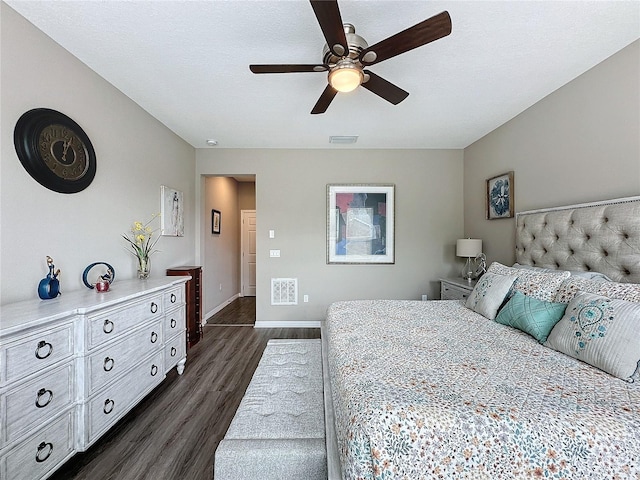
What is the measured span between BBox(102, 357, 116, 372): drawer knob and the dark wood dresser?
1433 millimetres

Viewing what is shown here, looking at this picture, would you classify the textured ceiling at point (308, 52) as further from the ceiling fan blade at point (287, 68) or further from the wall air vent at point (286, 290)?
the wall air vent at point (286, 290)

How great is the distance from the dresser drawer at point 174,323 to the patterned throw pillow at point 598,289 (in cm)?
302

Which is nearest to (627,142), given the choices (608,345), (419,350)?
(608,345)

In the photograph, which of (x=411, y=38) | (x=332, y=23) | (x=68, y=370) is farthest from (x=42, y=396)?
(x=411, y=38)

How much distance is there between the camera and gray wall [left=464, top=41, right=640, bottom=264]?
6.08ft

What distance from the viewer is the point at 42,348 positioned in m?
1.34

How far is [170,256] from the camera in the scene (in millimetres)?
3361

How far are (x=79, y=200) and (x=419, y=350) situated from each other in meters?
2.64

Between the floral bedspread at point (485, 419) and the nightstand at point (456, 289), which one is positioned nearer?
the floral bedspread at point (485, 419)

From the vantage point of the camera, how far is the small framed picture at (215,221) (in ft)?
15.3

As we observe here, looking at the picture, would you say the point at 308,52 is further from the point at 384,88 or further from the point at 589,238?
the point at 589,238

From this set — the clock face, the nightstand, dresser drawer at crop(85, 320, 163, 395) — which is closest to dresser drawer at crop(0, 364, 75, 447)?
dresser drawer at crop(85, 320, 163, 395)

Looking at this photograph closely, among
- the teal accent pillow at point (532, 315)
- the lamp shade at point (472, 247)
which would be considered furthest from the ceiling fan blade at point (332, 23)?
the lamp shade at point (472, 247)

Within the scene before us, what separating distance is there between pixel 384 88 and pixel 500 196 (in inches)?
85.2
